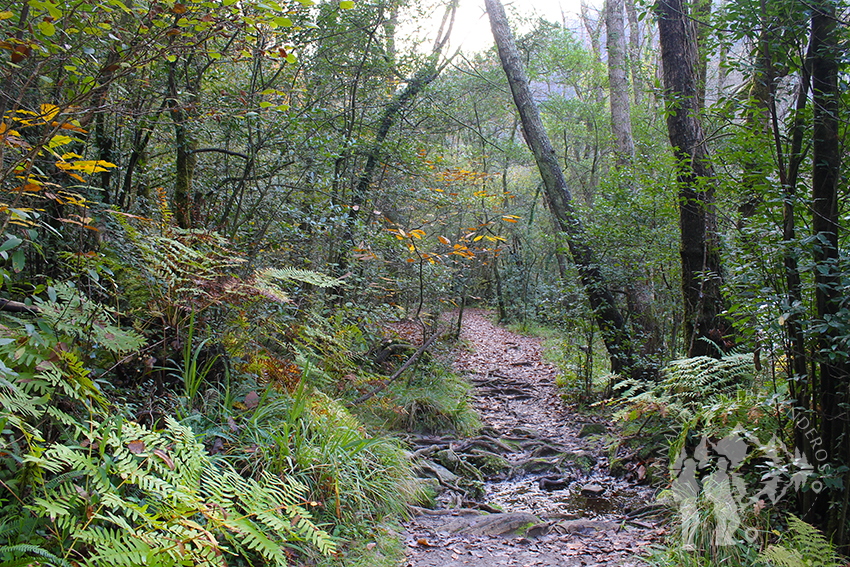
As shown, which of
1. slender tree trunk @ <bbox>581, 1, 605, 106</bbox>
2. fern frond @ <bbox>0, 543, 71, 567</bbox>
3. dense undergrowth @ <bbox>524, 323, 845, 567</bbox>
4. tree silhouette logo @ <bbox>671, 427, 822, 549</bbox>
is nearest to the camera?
fern frond @ <bbox>0, 543, 71, 567</bbox>

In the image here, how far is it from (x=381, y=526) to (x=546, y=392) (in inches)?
235

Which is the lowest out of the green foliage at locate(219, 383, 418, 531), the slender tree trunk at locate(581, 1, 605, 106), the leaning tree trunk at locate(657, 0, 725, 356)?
the green foliage at locate(219, 383, 418, 531)

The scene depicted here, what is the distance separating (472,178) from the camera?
1256cm

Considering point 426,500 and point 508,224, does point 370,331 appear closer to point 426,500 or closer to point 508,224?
point 426,500

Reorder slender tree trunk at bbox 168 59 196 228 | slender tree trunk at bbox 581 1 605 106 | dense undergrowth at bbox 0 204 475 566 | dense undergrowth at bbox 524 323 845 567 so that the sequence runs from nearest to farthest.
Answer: dense undergrowth at bbox 0 204 475 566
dense undergrowth at bbox 524 323 845 567
slender tree trunk at bbox 168 59 196 228
slender tree trunk at bbox 581 1 605 106

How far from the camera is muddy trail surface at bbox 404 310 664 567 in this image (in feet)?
11.7

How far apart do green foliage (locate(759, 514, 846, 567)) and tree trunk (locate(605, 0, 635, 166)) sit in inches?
333

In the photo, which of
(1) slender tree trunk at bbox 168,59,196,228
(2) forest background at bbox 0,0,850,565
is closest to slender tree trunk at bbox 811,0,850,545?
(2) forest background at bbox 0,0,850,565

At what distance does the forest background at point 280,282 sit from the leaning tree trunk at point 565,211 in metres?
0.05

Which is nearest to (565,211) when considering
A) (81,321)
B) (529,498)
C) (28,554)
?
(529,498)

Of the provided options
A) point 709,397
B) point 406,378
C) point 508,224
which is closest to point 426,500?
point 709,397

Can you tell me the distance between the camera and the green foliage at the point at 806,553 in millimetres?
2426

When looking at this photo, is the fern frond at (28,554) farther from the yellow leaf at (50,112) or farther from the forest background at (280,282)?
the yellow leaf at (50,112)

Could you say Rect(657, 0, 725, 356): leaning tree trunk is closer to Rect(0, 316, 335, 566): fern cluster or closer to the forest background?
the forest background
